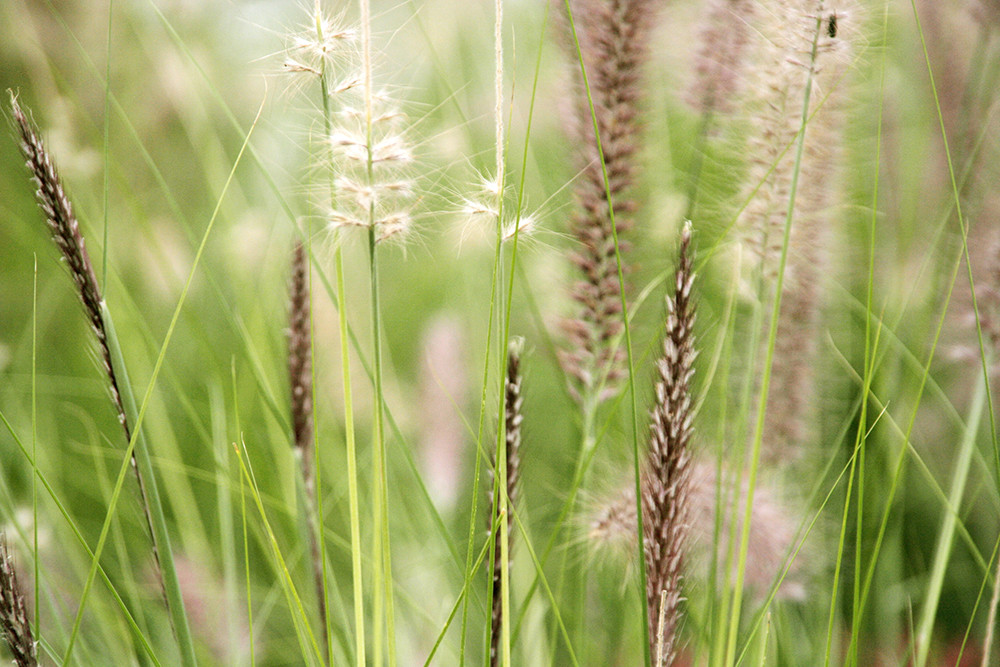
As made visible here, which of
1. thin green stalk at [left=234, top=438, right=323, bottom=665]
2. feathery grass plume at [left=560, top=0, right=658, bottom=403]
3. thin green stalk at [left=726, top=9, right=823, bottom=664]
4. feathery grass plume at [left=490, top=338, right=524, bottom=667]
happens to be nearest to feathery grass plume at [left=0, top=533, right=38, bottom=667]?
thin green stalk at [left=234, top=438, right=323, bottom=665]

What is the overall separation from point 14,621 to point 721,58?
85 cm

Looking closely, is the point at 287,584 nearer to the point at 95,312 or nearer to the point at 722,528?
the point at 95,312

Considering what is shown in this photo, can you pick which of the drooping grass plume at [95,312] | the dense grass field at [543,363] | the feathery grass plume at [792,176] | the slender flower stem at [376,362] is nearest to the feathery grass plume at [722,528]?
the dense grass field at [543,363]

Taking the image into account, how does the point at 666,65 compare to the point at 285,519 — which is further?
the point at 285,519

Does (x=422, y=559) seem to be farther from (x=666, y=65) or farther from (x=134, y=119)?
(x=134, y=119)

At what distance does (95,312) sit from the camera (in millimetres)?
414

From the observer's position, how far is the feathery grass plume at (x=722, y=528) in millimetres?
670

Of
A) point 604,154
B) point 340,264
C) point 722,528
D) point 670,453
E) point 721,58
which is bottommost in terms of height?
point 722,528

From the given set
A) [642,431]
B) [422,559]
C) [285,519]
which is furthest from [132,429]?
[285,519]

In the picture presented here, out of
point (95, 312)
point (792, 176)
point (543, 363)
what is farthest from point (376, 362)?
point (543, 363)

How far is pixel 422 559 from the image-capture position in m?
0.96

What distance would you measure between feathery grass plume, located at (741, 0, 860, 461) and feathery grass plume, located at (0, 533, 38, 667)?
526 mm

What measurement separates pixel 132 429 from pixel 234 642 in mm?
339

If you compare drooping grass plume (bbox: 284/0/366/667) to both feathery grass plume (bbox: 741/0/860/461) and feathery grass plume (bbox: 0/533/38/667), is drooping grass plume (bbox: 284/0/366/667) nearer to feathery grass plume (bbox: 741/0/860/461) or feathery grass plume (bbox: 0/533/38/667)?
feathery grass plume (bbox: 0/533/38/667)
